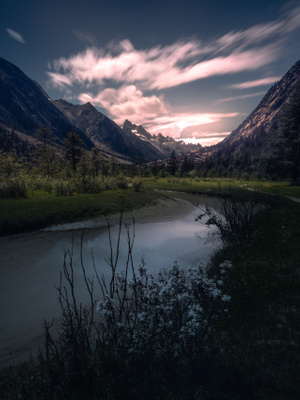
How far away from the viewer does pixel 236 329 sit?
161 inches

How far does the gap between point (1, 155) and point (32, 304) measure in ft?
102

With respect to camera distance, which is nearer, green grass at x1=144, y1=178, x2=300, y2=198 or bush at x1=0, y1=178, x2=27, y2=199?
bush at x1=0, y1=178, x2=27, y2=199

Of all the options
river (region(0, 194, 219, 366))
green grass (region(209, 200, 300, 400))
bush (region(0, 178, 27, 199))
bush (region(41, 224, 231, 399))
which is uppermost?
bush (region(0, 178, 27, 199))

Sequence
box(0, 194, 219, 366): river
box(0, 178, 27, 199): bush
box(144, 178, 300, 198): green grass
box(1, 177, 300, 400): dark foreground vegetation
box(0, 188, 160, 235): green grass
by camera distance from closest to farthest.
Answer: box(1, 177, 300, 400): dark foreground vegetation, box(0, 194, 219, 366): river, box(0, 188, 160, 235): green grass, box(0, 178, 27, 199): bush, box(144, 178, 300, 198): green grass

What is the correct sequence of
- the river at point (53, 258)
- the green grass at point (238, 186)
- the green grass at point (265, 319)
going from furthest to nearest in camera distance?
the green grass at point (238, 186) < the river at point (53, 258) < the green grass at point (265, 319)

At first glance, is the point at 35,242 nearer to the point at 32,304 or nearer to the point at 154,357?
the point at 32,304

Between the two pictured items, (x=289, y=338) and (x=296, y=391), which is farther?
(x=289, y=338)

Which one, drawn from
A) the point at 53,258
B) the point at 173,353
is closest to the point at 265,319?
the point at 173,353

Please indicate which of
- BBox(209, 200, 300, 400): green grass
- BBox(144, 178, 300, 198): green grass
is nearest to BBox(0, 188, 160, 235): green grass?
BBox(209, 200, 300, 400): green grass

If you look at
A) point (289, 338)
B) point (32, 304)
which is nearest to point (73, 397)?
point (289, 338)

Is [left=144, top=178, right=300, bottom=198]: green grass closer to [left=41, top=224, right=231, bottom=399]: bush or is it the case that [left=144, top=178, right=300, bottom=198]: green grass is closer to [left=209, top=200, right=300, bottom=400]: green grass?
[left=209, top=200, right=300, bottom=400]: green grass

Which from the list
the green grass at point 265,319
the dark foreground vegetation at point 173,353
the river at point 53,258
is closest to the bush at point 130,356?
the dark foreground vegetation at point 173,353

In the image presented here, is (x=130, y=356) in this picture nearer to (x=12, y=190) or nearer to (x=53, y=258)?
(x=53, y=258)

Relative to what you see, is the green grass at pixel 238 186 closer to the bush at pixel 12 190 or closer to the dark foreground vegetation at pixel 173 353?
the dark foreground vegetation at pixel 173 353
